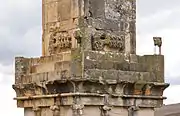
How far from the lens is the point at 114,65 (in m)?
14.5

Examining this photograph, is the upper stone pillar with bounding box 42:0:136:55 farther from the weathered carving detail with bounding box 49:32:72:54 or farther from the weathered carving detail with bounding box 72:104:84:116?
the weathered carving detail with bounding box 72:104:84:116

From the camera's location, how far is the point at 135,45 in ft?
49.5

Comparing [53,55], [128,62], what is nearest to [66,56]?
[53,55]

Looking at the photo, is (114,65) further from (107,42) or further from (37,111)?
(37,111)

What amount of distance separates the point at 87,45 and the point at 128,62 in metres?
1.20

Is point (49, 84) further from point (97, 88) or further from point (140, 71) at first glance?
point (140, 71)

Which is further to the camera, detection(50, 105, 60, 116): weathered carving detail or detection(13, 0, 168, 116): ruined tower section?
detection(50, 105, 60, 116): weathered carving detail

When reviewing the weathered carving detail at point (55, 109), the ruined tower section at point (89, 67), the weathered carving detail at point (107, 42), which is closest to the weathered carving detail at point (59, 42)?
the ruined tower section at point (89, 67)

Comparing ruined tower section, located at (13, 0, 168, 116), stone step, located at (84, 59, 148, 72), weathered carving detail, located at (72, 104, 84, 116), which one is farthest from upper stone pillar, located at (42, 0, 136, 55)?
weathered carving detail, located at (72, 104, 84, 116)

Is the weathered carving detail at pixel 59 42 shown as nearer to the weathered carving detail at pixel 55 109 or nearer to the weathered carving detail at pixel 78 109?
the weathered carving detail at pixel 55 109

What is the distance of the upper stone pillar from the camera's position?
14.3 m

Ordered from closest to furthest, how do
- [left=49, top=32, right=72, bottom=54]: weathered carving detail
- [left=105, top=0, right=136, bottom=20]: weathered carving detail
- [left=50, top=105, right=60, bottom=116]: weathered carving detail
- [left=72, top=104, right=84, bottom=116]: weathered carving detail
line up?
[left=72, top=104, right=84, bottom=116]: weathered carving detail
[left=50, top=105, right=60, bottom=116]: weathered carving detail
[left=49, top=32, right=72, bottom=54]: weathered carving detail
[left=105, top=0, right=136, bottom=20]: weathered carving detail

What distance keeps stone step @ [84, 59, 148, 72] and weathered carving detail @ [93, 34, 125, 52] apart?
1.17ft

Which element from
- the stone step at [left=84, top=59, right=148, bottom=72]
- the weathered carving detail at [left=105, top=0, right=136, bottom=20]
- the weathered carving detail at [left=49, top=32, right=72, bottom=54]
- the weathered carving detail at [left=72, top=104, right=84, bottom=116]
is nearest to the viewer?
the weathered carving detail at [left=72, top=104, right=84, bottom=116]
